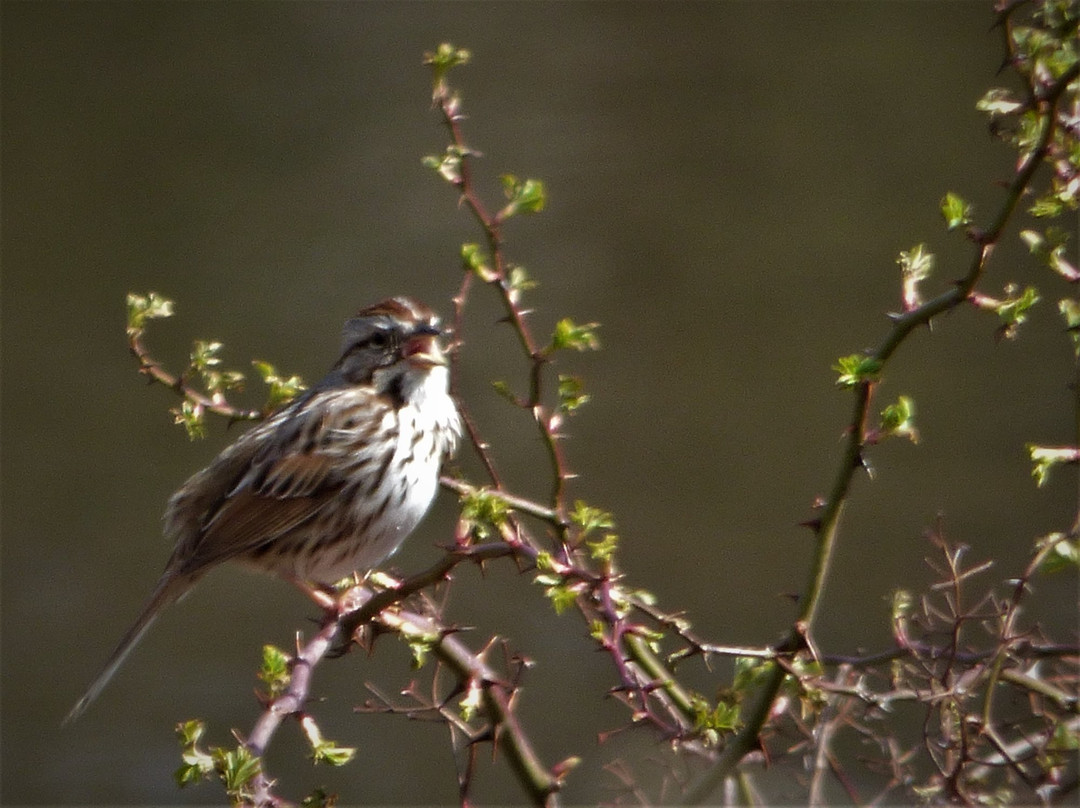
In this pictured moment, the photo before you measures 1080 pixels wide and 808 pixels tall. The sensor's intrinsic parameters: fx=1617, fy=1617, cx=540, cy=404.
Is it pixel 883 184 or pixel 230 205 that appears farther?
pixel 230 205

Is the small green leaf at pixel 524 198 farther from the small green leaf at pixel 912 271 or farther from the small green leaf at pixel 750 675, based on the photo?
the small green leaf at pixel 750 675

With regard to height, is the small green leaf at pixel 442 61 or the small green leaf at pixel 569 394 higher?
the small green leaf at pixel 442 61

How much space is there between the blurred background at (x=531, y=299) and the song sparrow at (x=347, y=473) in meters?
2.46

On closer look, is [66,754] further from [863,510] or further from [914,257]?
[914,257]

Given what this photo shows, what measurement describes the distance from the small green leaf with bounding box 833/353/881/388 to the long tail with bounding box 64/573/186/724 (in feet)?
8.21

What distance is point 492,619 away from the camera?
7406 mm

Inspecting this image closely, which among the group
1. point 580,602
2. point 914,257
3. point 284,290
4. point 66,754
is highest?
point 914,257

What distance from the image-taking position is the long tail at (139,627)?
14.2 feet

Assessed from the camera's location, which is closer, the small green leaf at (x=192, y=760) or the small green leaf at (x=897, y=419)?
the small green leaf at (x=192, y=760)

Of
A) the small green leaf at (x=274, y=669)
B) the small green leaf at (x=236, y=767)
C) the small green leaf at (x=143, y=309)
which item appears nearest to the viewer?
the small green leaf at (x=236, y=767)

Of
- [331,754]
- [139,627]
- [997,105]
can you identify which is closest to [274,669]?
[331,754]

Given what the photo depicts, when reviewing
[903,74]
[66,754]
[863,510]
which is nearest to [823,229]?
[903,74]

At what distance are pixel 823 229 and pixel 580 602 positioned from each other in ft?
24.2

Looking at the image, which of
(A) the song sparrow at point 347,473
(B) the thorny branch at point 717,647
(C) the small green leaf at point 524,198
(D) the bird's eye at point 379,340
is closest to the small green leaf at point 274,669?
(B) the thorny branch at point 717,647
